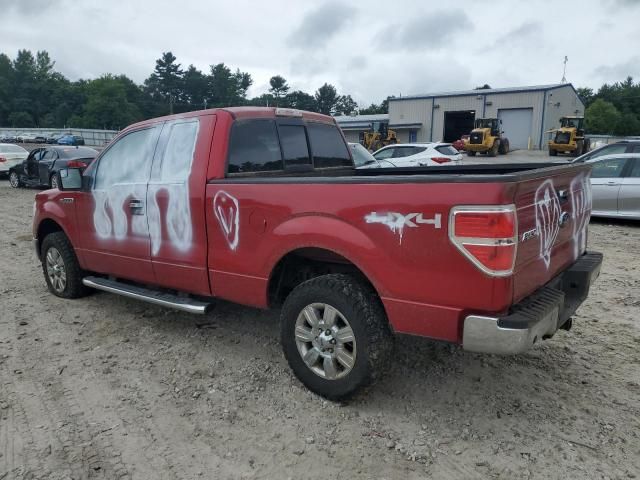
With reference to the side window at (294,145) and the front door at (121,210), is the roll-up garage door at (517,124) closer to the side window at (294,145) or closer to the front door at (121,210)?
the side window at (294,145)

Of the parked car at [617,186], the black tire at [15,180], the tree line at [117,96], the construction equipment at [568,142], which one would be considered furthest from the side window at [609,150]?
the tree line at [117,96]

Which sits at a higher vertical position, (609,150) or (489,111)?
(489,111)

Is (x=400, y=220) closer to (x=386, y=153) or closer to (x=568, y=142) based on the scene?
(x=386, y=153)

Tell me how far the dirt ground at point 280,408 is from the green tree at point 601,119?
82.7 metres

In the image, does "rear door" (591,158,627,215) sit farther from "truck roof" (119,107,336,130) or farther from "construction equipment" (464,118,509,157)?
"construction equipment" (464,118,509,157)

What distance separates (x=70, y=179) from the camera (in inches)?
195

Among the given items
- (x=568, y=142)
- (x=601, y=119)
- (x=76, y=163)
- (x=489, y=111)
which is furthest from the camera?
(x=601, y=119)

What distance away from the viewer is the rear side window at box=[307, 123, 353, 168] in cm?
478

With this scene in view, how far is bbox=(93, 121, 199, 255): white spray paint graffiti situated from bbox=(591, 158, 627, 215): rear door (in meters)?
8.62

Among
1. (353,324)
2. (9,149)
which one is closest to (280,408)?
(353,324)

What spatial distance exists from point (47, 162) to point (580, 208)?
16791mm

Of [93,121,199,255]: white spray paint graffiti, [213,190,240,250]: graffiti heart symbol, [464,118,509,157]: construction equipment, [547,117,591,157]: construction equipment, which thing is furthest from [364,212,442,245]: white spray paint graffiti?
[547,117,591,157]: construction equipment

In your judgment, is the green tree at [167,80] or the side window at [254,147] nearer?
the side window at [254,147]

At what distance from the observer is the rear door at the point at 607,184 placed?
9.69m
